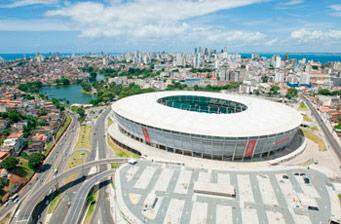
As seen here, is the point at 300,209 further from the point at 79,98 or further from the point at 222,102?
the point at 79,98

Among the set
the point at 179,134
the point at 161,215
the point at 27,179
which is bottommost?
the point at 27,179

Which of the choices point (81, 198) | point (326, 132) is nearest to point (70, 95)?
point (81, 198)

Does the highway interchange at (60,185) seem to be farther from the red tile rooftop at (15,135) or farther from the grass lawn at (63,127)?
the red tile rooftop at (15,135)

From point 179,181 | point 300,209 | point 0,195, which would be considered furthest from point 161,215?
point 0,195

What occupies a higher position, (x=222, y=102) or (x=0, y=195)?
(x=222, y=102)

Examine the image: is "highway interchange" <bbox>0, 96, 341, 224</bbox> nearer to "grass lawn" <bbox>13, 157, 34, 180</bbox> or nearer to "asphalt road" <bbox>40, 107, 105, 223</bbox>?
"asphalt road" <bbox>40, 107, 105, 223</bbox>

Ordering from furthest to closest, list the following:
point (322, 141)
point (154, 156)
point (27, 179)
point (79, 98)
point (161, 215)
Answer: point (79, 98) → point (322, 141) → point (154, 156) → point (27, 179) → point (161, 215)

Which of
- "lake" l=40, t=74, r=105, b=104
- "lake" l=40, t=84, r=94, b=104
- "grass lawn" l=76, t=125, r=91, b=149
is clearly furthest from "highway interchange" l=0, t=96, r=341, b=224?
"lake" l=40, t=74, r=105, b=104
